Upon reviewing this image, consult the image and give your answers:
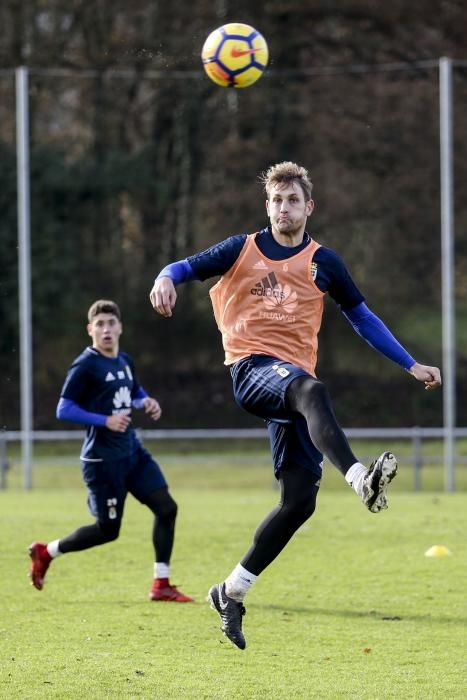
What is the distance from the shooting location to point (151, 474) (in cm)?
879

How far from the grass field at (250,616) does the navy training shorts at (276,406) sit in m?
1.08

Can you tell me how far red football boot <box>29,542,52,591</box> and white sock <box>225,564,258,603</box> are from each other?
287 cm

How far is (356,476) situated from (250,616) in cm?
274

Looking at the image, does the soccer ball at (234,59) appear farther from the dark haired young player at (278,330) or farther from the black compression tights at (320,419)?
the black compression tights at (320,419)

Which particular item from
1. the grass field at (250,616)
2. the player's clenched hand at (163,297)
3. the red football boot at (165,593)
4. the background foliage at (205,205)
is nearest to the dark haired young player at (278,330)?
the player's clenched hand at (163,297)

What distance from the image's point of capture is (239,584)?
6188 mm

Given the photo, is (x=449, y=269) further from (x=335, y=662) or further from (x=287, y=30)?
(x=335, y=662)

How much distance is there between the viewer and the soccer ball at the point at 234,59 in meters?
10.1

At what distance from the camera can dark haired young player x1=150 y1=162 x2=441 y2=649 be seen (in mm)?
6141

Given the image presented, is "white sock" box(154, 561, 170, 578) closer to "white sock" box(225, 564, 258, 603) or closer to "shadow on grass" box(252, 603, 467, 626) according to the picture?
"shadow on grass" box(252, 603, 467, 626)

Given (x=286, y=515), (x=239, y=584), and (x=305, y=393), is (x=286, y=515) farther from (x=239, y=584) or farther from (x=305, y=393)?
(x=305, y=393)

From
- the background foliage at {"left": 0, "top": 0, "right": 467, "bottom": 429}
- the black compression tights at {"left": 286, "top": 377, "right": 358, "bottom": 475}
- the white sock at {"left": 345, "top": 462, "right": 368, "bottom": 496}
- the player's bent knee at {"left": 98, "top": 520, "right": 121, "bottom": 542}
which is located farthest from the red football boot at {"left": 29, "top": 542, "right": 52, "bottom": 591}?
the background foliage at {"left": 0, "top": 0, "right": 467, "bottom": 429}

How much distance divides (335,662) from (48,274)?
1356 centimetres

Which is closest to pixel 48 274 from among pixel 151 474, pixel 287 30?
pixel 287 30
